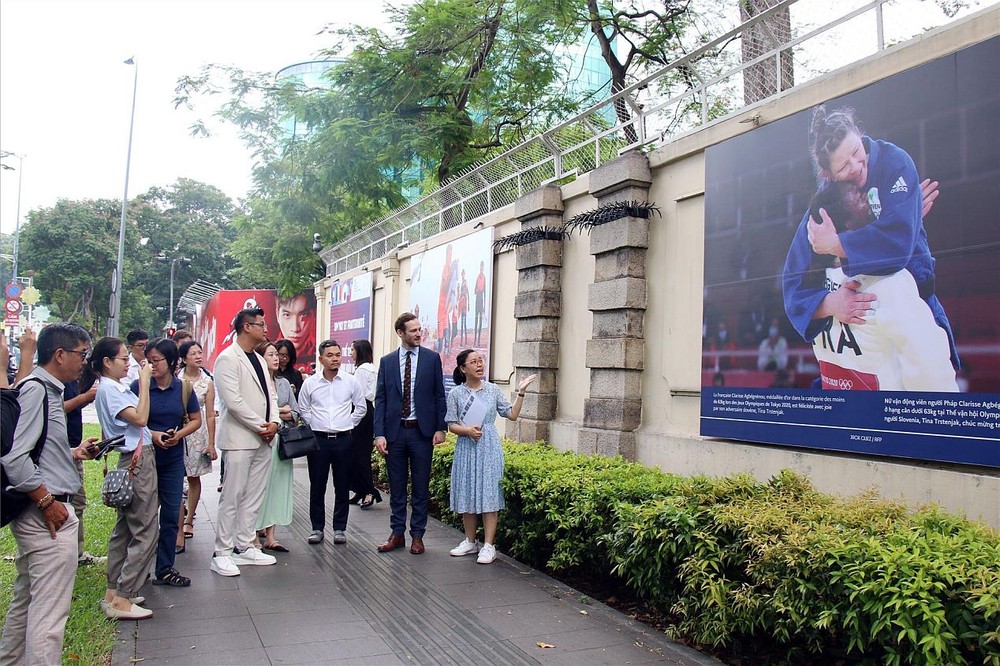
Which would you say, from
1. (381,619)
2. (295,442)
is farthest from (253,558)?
(381,619)

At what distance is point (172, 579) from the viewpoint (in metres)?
5.95

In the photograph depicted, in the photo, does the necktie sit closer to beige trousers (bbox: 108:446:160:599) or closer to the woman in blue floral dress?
the woman in blue floral dress

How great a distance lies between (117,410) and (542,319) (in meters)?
5.32

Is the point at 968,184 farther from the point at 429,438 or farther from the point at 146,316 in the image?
the point at 146,316

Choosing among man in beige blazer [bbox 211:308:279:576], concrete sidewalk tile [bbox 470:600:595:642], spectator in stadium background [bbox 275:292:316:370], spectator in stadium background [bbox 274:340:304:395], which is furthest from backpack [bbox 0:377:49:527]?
spectator in stadium background [bbox 275:292:316:370]

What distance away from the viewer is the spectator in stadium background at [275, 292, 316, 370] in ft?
80.1

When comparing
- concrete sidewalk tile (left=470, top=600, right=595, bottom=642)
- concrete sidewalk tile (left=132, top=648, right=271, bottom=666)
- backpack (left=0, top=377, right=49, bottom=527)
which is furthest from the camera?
concrete sidewalk tile (left=470, top=600, right=595, bottom=642)

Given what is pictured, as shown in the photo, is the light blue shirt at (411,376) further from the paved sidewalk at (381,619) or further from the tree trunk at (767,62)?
the tree trunk at (767,62)

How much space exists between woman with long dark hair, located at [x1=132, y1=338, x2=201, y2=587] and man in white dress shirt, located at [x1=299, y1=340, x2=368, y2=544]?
1535mm

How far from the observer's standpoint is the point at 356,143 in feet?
43.3

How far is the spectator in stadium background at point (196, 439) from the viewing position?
714 centimetres

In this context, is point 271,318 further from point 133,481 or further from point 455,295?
point 133,481

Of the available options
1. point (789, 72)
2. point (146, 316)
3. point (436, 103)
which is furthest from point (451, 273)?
point (146, 316)

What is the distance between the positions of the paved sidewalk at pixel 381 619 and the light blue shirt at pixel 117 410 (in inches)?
44.9
